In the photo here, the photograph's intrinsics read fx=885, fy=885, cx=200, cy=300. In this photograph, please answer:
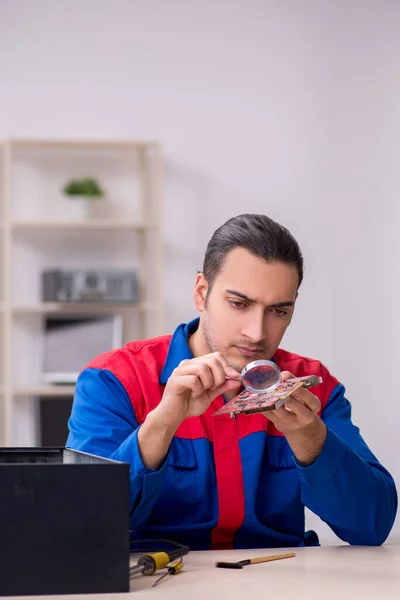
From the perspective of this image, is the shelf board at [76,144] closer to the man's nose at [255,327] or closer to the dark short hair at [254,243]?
the dark short hair at [254,243]

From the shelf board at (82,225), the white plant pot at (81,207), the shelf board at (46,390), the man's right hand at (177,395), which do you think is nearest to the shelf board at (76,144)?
the white plant pot at (81,207)

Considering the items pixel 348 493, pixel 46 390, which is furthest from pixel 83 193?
pixel 348 493

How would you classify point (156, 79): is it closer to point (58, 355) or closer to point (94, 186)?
point (94, 186)

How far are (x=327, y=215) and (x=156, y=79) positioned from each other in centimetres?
112

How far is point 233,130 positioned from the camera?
455cm

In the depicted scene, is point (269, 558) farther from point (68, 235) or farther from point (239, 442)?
point (68, 235)

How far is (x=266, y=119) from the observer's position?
4.58 metres

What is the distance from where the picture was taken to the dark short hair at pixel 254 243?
1870mm

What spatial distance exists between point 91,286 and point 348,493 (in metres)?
2.63

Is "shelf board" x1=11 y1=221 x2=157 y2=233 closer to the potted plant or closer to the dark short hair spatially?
the potted plant

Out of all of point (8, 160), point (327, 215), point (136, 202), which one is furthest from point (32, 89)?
point (327, 215)

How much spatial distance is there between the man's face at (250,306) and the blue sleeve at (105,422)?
236mm

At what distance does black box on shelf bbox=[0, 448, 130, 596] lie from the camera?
1.12 m

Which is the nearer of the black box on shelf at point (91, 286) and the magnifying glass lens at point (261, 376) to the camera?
the magnifying glass lens at point (261, 376)
